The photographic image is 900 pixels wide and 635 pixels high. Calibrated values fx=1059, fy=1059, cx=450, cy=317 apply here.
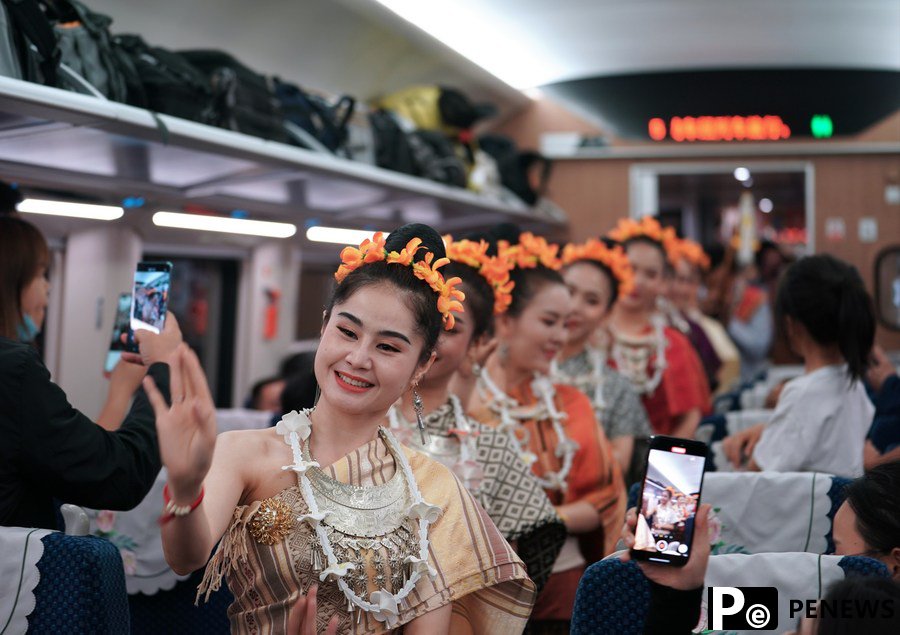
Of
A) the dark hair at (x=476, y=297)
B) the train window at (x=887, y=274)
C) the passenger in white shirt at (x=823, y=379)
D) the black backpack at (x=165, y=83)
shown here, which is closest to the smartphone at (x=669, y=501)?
the dark hair at (x=476, y=297)

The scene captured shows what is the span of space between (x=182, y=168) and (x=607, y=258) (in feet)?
7.96

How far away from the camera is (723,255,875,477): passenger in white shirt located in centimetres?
374

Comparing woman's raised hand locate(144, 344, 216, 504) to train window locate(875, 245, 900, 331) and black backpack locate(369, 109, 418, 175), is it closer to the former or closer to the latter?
black backpack locate(369, 109, 418, 175)

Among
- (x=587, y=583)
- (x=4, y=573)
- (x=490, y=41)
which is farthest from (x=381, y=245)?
(x=490, y=41)

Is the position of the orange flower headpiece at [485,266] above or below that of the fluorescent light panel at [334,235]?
below

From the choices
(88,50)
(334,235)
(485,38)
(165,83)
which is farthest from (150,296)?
(334,235)

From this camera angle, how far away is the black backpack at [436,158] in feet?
24.4

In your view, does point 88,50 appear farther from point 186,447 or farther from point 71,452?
point 186,447

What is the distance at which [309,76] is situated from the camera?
803cm

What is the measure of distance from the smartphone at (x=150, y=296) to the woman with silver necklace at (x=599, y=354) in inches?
99.5

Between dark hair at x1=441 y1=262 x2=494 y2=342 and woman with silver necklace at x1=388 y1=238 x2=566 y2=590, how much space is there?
0.15ft

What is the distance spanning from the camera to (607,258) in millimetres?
6133

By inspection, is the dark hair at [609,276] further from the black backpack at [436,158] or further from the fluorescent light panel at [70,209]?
the fluorescent light panel at [70,209]

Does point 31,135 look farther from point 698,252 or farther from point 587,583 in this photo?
point 698,252
